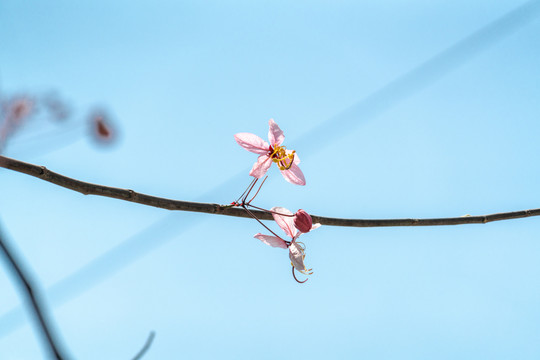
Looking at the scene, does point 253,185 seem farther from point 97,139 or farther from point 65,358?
point 97,139

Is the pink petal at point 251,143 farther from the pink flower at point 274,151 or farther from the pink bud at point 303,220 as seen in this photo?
the pink bud at point 303,220

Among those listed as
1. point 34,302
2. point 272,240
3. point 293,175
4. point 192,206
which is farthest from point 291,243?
point 34,302

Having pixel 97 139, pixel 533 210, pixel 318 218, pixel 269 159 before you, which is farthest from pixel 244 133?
pixel 97 139

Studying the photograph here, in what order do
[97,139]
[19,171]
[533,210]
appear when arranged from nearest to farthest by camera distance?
[19,171] → [533,210] → [97,139]

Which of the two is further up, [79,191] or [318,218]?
[79,191]

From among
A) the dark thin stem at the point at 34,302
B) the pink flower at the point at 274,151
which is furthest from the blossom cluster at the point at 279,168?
the dark thin stem at the point at 34,302

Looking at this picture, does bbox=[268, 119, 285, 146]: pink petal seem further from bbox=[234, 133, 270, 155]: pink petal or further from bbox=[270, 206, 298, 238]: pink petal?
bbox=[270, 206, 298, 238]: pink petal
